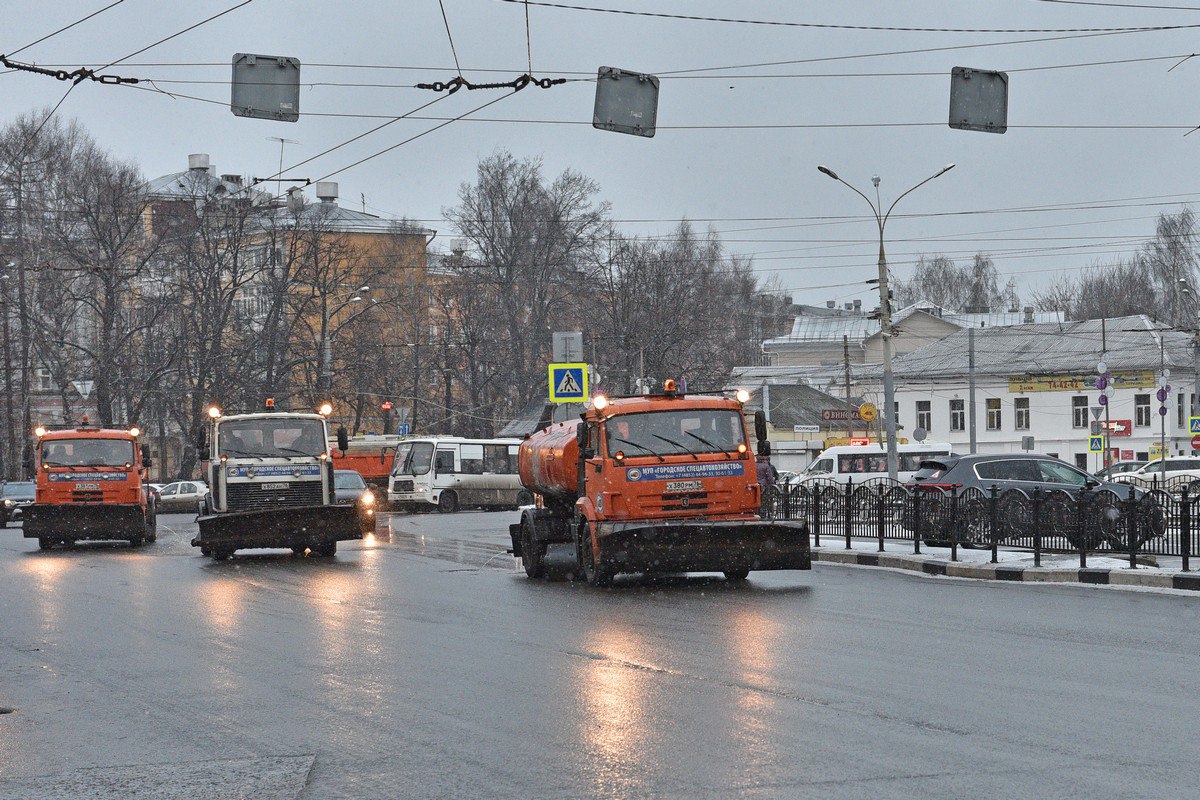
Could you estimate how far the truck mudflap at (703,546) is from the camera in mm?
17188

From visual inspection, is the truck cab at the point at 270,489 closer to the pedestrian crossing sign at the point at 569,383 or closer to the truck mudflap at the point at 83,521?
the pedestrian crossing sign at the point at 569,383

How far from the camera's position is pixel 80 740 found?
8062mm

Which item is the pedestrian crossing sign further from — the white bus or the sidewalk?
the white bus

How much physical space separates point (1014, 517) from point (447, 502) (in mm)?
33651

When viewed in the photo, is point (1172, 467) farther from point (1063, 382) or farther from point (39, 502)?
point (39, 502)

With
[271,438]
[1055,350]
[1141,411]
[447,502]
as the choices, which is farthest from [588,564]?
[1055,350]

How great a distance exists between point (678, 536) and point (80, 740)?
9846 millimetres

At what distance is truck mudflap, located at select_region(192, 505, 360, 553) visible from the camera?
23.7 m

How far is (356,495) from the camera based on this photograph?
31.8m

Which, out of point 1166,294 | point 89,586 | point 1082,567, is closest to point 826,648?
point 1082,567

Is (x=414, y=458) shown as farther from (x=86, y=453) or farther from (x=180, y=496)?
(x=86, y=453)

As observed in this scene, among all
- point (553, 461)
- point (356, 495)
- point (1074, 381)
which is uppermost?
point (1074, 381)

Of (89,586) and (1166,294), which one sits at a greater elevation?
(1166,294)

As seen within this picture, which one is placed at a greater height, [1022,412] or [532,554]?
[1022,412]
